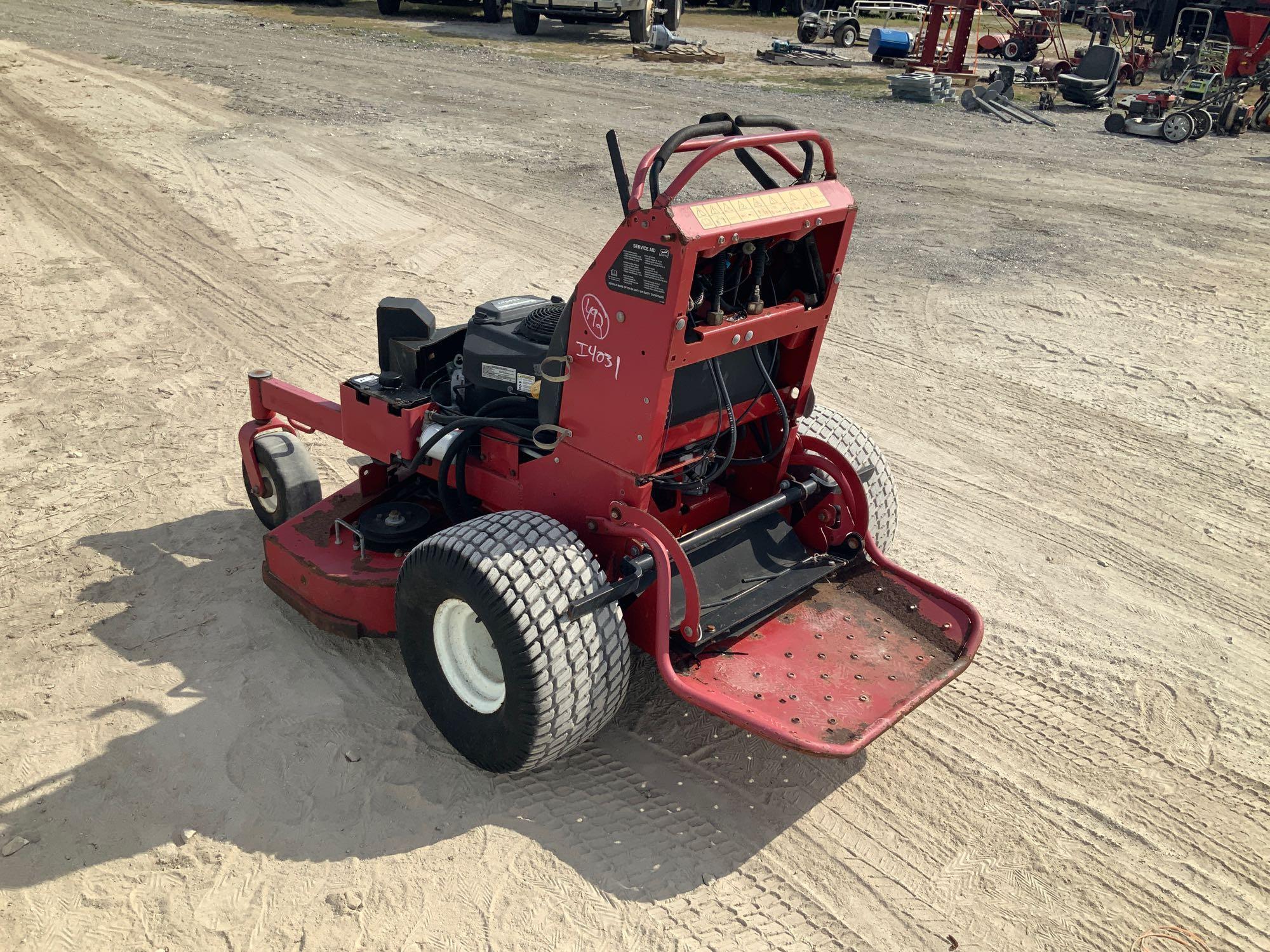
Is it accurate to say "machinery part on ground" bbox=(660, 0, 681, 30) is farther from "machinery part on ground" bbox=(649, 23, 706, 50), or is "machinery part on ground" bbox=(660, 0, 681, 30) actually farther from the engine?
the engine

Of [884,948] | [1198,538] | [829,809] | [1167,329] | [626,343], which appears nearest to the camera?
[884,948]

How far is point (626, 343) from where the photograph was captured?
11.3 feet

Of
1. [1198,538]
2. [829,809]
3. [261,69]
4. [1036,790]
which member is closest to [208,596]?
[829,809]

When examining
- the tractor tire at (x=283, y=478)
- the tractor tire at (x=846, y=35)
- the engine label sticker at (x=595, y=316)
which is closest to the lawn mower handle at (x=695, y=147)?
the engine label sticker at (x=595, y=316)

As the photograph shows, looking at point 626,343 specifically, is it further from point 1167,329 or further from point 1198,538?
point 1167,329

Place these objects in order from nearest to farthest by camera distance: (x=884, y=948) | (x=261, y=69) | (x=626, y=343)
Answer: (x=884, y=948) → (x=626, y=343) → (x=261, y=69)

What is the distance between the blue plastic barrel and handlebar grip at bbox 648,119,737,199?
19.4m

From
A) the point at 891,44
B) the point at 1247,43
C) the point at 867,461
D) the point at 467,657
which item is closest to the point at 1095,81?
the point at 1247,43

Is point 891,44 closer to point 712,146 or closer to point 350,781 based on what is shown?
point 712,146

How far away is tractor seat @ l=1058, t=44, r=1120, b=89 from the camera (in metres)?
17.6

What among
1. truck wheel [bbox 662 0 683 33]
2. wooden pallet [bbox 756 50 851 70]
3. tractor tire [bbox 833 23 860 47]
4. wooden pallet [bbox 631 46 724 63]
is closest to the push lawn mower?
wooden pallet [bbox 631 46 724 63]

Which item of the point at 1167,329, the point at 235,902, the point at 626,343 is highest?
the point at 626,343

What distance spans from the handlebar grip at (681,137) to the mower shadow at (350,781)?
207 cm

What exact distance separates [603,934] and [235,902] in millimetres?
1193
